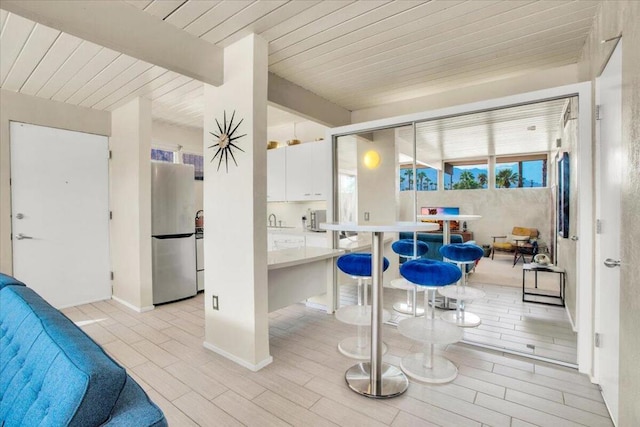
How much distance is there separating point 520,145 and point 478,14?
162cm

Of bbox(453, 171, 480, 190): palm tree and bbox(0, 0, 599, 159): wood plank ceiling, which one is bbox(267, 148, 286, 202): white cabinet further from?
bbox(453, 171, 480, 190): palm tree

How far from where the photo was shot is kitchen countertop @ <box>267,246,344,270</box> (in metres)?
2.65

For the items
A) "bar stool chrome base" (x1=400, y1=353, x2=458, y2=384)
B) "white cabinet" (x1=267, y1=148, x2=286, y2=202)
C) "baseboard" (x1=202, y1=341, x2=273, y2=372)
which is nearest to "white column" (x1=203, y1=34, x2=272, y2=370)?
"baseboard" (x1=202, y1=341, x2=273, y2=372)

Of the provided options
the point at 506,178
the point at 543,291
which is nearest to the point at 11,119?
the point at 506,178

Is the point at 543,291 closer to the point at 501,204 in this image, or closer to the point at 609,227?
the point at 501,204

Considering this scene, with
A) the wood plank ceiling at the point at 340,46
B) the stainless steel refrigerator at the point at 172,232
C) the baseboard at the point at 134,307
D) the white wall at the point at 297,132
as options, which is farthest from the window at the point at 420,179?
the baseboard at the point at 134,307

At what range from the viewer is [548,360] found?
95.7 inches

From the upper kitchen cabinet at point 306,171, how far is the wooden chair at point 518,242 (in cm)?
227

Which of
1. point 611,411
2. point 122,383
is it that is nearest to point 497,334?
point 611,411

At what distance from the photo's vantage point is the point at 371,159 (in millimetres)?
3859

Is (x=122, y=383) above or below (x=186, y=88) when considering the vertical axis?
below

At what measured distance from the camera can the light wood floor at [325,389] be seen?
1.80 m

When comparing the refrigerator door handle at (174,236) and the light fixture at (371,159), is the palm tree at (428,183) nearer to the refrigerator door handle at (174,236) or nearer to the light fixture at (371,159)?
the light fixture at (371,159)

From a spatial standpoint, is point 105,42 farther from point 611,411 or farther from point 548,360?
point 548,360
